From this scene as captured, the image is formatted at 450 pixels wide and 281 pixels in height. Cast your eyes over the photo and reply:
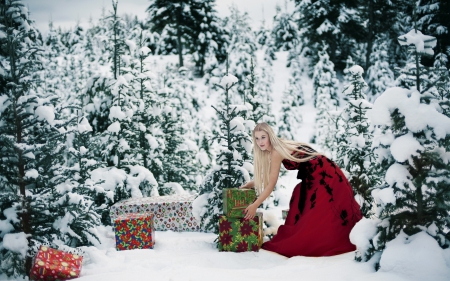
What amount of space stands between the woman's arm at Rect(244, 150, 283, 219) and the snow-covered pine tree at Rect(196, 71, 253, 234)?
0.76 metres

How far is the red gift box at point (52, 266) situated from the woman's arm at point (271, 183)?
2.02 metres

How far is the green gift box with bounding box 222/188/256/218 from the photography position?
4637mm

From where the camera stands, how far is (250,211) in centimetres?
456

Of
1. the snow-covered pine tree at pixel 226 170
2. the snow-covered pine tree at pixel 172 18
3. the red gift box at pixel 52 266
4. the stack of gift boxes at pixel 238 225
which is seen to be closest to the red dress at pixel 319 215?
the stack of gift boxes at pixel 238 225

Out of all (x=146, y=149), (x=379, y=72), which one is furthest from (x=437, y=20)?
(x=146, y=149)

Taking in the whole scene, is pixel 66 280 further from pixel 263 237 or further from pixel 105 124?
pixel 105 124

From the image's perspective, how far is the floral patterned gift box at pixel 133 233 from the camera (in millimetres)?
4957

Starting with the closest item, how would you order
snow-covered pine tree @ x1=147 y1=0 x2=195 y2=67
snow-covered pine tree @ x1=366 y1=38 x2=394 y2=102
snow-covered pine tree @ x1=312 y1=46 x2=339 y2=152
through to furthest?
snow-covered pine tree @ x1=312 y1=46 x2=339 y2=152 < snow-covered pine tree @ x1=366 y1=38 x2=394 y2=102 < snow-covered pine tree @ x1=147 y1=0 x2=195 y2=67

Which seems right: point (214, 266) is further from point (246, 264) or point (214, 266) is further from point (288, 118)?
point (288, 118)

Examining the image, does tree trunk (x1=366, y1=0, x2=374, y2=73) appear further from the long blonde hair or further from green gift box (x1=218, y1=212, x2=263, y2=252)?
green gift box (x1=218, y1=212, x2=263, y2=252)

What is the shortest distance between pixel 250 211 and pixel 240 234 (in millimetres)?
354

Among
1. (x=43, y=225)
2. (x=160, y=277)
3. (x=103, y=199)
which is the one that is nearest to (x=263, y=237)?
(x=160, y=277)

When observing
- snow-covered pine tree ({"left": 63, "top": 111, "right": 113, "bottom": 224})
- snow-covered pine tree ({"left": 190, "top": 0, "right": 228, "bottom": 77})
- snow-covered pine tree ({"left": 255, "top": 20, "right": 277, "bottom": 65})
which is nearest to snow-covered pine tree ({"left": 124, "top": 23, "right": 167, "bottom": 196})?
snow-covered pine tree ({"left": 63, "top": 111, "right": 113, "bottom": 224})

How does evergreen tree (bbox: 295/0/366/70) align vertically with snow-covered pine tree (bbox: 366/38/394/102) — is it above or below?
above
